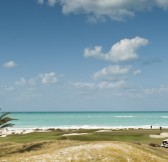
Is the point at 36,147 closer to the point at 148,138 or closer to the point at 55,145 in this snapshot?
the point at 55,145

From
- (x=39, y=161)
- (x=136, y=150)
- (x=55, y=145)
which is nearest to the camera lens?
(x=39, y=161)

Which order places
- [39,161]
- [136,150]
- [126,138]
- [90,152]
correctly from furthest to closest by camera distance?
1. [126,138]
2. [136,150]
3. [90,152]
4. [39,161]

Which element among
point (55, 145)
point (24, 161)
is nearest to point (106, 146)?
point (24, 161)

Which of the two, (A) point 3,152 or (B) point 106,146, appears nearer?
(B) point 106,146

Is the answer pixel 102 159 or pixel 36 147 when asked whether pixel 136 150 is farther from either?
pixel 36 147

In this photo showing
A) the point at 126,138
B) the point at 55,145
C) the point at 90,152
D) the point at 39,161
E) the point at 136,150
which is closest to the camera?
the point at 39,161

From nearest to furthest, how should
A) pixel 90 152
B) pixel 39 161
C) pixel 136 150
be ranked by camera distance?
pixel 39 161 < pixel 90 152 < pixel 136 150

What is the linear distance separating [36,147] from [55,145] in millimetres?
2376

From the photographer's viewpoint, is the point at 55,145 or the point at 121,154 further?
the point at 55,145

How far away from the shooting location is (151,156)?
2970cm

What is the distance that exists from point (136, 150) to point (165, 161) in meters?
2.39

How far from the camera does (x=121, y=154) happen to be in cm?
2788

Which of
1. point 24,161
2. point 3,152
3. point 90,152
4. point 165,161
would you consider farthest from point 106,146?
point 3,152

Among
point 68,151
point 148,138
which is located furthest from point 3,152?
point 148,138
